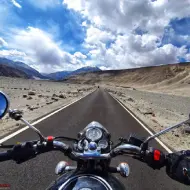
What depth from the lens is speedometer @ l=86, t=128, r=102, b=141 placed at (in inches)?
108

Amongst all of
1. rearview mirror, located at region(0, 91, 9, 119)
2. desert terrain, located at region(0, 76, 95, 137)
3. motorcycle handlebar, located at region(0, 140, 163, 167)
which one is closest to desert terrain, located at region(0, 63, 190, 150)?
desert terrain, located at region(0, 76, 95, 137)

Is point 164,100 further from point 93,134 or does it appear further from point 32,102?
point 93,134

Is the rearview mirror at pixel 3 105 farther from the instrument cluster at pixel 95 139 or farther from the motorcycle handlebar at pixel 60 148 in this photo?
the instrument cluster at pixel 95 139

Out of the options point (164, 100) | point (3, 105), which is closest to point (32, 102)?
point (3, 105)

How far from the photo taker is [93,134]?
279 centimetres

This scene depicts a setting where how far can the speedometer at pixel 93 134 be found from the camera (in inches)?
108

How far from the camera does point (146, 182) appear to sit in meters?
5.49

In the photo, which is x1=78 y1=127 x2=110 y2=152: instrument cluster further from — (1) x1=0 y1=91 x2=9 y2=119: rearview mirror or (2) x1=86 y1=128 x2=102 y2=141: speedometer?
(1) x1=0 y1=91 x2=9 y2=119: rearview mirror

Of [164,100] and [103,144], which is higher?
[103,144]

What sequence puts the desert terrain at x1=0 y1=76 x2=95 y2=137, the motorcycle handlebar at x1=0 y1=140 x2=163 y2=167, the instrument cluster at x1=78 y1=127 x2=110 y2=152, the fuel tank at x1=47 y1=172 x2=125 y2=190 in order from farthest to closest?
1. the desert terrain at x1=0 y1=76 x2=95 y2=137
2. the instrument cluster at x1=78 y1=127 x2=110 y2=152
3. the motorcycle handlebar at x1=0 y1=140 x2=163 y2=167
4. the fuel tank at x1=47 y1=172 x2=125 y2=190

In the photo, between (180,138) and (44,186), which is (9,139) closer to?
(44,186)

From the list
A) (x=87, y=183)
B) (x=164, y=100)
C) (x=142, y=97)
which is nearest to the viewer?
(x=87, y=183)

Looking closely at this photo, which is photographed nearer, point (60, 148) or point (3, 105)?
point (3, 105)

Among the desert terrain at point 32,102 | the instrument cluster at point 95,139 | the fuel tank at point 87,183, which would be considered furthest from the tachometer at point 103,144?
the desert terrain at point 32,102
